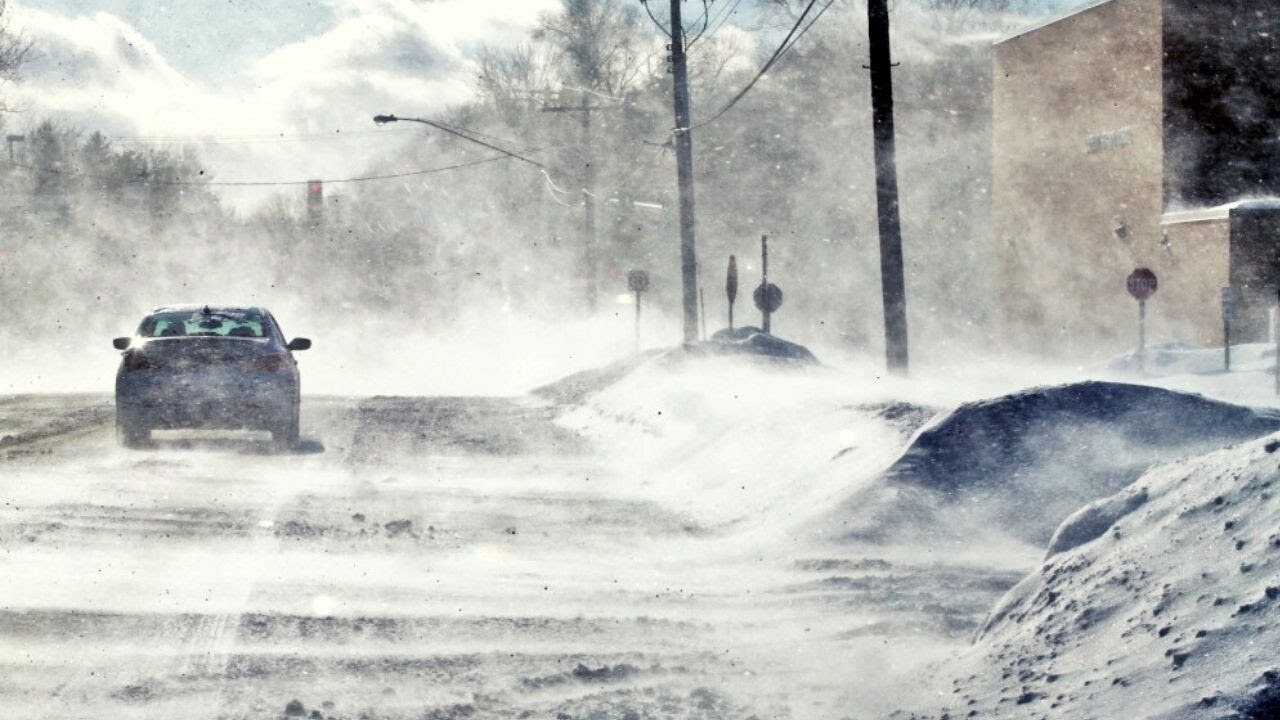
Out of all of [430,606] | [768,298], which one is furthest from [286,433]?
[768,298]

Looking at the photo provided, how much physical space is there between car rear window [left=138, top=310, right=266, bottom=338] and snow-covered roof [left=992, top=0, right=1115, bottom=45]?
82.2ft

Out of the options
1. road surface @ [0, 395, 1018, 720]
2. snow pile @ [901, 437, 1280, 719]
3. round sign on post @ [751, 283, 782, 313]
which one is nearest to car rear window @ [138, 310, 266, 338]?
road surface @ [0, 395, 1018, 720]

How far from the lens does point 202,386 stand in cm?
1688

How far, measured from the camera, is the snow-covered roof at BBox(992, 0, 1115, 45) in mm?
37188

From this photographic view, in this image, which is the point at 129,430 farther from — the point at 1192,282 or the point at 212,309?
the point at 1192,282

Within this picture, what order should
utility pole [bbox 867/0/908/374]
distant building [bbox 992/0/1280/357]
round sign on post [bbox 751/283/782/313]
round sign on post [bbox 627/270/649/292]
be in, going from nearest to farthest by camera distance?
utility pole [bbox 867/0/908/374] < round sign on post [bbox 751/283/782/313] < distant building [bbox 992/0/1280/357] < round sign on post [bbox 627/270/649/292]

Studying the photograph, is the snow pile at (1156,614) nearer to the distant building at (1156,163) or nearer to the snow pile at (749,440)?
the snow pile at (749,440)

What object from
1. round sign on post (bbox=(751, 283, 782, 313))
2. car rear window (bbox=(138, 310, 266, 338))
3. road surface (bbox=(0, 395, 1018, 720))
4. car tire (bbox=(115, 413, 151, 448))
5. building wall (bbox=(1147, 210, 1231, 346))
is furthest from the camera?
building wall (bbox=(1147, 210, 1231, 346))

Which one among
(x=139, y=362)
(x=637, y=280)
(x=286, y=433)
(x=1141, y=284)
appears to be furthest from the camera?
(x=637, y=280)

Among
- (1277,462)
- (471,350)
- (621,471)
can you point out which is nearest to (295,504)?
(621,471)

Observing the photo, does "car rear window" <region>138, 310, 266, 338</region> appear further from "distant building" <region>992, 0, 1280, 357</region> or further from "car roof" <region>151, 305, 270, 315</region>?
"distant building" <region>992, 0, 1280, 357</region>

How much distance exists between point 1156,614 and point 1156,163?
31.8 metres

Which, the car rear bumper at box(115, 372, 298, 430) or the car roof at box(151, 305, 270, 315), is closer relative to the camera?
the car rear bumper at box(115, 372, 298, 430)

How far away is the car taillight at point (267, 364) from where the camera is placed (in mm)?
17078
